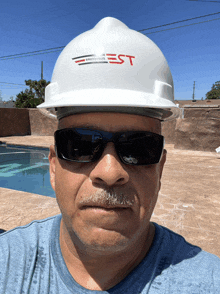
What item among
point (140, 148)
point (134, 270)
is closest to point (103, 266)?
point (134, 270)

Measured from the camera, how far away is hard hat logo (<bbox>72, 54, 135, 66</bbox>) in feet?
3.21

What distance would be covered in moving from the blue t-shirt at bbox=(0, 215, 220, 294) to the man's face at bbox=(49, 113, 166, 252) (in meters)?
0.17

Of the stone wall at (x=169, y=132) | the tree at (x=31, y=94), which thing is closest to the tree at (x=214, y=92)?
the tree at (x=31, y=94)

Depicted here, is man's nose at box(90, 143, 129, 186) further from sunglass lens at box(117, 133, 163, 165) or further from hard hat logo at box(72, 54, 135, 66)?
hard hat logo at box(72, 54, 135, 66)

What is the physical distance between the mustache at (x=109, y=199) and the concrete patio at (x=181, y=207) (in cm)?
210

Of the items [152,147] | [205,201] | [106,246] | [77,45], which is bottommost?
[205,201]

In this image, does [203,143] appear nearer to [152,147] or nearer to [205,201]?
[205,201]

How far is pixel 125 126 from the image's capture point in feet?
3.18

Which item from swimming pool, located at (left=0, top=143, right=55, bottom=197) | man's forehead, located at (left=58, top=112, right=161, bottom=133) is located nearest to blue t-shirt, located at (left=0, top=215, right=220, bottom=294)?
man's forehead, located at (left=58, top=112, right=161, bottom=133)

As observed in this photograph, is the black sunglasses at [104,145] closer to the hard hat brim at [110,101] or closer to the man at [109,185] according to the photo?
the man at [109,185]

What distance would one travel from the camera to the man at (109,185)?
893 millimetres

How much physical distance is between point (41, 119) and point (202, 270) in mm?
15753

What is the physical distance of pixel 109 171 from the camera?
0.89 metres

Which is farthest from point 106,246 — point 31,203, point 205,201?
point 205,201
